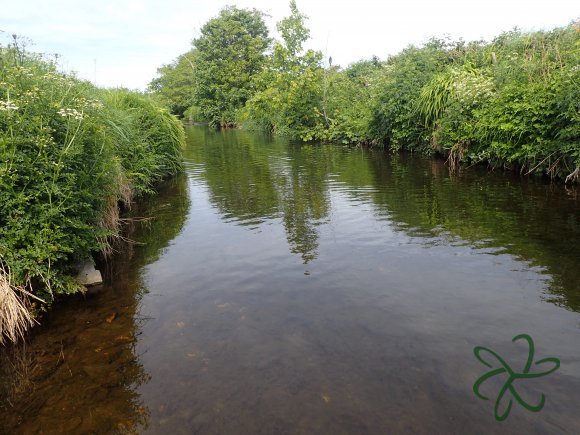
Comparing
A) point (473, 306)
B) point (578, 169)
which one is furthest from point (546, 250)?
point (578, 169)

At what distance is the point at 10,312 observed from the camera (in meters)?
4.41

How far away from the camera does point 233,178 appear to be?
14047 mm

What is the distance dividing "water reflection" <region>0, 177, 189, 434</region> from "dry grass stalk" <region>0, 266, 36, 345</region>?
0.51 ft

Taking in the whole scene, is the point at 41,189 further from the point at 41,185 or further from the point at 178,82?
the point at 178,82

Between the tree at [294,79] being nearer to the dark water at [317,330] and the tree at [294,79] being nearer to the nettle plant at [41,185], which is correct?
the dark water at [317,330]

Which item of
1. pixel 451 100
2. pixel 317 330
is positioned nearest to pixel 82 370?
pixel 317 330

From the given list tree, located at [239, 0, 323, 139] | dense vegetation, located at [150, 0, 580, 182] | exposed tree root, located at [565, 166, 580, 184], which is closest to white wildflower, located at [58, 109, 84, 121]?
dense vegetation, located at [150, 0, 580, 182]

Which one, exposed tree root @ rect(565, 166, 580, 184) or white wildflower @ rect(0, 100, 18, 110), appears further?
exposed tree root @ rect(565, 166, 580, 184)

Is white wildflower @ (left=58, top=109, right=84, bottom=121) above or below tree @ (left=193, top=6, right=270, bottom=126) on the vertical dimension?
below

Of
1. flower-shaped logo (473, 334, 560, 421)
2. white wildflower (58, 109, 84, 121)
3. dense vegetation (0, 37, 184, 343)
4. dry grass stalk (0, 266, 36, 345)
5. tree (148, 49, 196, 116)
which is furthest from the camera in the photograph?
tree (148, 49, 196, 116)

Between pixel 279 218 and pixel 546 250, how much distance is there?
15.9 feet

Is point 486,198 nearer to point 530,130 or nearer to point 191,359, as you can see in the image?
point 530,130

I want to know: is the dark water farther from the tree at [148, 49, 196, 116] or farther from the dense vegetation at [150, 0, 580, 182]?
the tree at [148, 49, 196, 116]

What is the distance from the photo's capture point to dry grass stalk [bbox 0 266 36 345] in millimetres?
4281
